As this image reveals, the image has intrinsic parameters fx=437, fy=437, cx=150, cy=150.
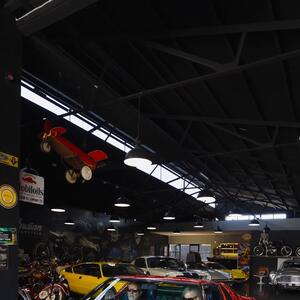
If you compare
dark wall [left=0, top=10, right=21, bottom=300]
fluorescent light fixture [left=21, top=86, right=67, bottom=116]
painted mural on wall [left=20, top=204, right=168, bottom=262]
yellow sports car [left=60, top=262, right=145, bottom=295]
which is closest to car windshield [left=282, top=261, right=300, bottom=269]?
yellow sports car [left=60, top=262, right=145, bottom=295]

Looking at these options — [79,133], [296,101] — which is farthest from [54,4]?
[79,133]

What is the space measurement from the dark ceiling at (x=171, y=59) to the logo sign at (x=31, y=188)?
193 centimetres

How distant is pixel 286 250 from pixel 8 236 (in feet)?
73.8

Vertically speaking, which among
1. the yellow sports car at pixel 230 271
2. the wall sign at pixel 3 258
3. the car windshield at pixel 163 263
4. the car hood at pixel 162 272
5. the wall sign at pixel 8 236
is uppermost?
the wall sign at pixel 8 236

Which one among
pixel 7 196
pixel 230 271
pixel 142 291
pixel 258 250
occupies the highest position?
pixel 7 196

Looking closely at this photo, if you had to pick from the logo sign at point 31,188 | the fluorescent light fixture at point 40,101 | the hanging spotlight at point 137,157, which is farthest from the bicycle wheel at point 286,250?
the logo sign at point 31,188

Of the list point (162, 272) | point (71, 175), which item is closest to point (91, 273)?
point (162, 272)

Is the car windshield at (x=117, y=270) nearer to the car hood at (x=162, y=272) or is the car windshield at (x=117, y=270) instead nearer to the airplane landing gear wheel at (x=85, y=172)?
the car hood at (x=162, y=272)

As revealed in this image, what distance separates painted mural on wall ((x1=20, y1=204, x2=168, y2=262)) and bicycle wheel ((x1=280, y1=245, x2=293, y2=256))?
29.6 feet

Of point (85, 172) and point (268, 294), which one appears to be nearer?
point (85, 172)

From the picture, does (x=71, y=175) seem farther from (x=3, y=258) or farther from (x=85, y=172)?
(x=3, y=258)

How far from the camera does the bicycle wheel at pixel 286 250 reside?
995 inches

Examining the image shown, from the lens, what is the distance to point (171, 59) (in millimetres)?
7707

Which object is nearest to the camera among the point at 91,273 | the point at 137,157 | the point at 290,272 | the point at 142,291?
the point at 142,291
